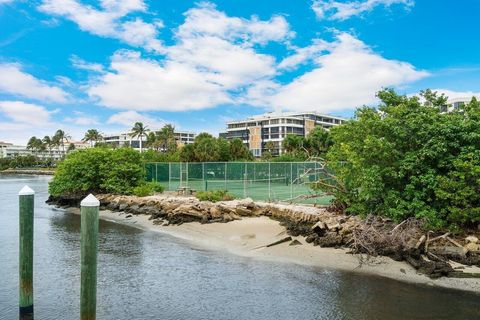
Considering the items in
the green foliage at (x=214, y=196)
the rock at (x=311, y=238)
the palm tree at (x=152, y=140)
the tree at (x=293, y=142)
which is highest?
the palm tree at (x=152, y=140)

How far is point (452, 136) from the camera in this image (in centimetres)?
1512

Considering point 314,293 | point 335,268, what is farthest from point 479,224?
point 314,293

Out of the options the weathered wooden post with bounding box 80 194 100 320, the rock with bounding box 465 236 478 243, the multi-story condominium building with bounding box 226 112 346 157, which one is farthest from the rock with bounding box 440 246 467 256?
the multi-story condominium building with bounding box 226 112 346 157

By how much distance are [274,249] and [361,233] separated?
349cm

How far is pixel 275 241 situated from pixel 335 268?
12.7ft

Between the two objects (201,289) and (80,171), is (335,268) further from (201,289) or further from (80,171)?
(80,171)

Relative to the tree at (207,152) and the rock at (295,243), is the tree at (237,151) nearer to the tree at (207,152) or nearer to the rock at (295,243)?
the tree at (207,152)

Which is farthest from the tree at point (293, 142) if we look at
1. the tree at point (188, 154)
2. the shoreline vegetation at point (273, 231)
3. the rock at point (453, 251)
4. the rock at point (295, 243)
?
the rock at point (453, 251)

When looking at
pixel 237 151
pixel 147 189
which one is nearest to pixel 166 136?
pixel 237 151

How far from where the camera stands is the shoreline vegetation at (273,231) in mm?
13508

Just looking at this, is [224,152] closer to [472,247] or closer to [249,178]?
[249,178]

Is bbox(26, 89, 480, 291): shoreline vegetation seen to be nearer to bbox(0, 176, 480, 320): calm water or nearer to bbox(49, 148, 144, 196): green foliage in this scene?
bbox(0, 176, 480, 320): calm water

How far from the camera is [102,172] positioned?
34188 mm

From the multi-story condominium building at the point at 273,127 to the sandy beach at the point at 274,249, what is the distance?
92286 mm
